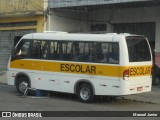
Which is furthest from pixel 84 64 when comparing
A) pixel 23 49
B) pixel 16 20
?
pixel 16 20

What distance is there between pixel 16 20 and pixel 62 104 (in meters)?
13.6

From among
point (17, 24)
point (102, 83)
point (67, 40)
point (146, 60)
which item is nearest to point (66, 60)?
point (67, 40)

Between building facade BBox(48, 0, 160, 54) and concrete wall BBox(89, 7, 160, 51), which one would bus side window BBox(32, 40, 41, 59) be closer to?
building facade BBox(48, 0, 160, 54)

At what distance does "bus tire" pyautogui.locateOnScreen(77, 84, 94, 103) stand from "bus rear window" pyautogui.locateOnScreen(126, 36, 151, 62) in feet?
6.06

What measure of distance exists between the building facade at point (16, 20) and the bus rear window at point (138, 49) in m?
10.7

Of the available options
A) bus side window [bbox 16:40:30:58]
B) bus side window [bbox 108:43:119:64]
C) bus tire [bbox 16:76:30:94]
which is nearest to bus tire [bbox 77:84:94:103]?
bus side window [bbox 108:43:119:64]

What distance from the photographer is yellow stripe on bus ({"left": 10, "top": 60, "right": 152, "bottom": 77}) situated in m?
14.9

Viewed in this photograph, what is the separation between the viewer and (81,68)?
51.6ft

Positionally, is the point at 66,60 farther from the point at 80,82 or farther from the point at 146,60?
the point at 146,60

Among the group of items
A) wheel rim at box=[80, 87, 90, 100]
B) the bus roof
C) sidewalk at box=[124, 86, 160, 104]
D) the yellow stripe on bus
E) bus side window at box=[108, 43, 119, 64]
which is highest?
the bus roof

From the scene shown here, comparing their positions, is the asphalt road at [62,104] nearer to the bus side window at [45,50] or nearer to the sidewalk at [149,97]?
the sidewalk at [149,97]

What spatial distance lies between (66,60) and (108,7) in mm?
8835

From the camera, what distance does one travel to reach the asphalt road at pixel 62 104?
13930 mm

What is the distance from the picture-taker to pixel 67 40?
636 inches
